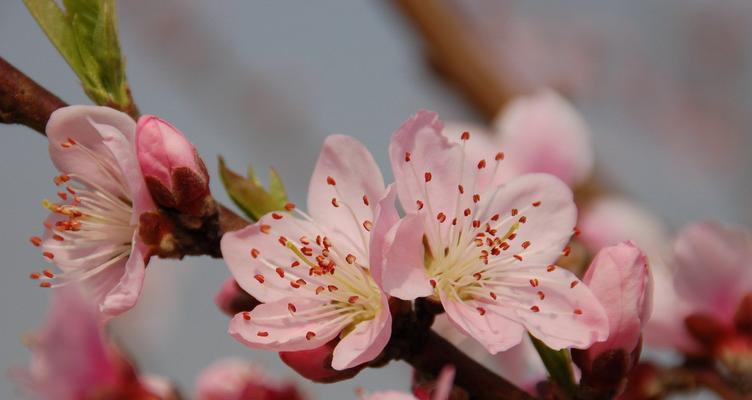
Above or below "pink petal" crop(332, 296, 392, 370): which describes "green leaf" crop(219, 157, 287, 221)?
above

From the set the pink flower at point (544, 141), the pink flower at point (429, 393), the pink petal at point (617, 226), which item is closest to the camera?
the pink flower at point (429, 393)

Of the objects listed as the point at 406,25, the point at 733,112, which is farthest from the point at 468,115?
the point at 733,112

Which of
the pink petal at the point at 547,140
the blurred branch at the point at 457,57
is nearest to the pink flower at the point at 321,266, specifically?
the pink petal at the point at 547,140

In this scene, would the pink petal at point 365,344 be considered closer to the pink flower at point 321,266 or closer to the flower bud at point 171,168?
the pink flower at point 321,266

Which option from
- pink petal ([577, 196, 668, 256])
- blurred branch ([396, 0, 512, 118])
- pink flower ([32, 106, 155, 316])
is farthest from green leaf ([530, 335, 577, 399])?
blurred branch ([396, 0, 512, 118])

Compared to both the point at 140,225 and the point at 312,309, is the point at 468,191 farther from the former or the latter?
the point at 140,225

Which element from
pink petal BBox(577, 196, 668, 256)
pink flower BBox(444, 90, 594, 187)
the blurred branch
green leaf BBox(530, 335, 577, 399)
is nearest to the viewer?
green leaf BBox(530, 335, 577, 399)

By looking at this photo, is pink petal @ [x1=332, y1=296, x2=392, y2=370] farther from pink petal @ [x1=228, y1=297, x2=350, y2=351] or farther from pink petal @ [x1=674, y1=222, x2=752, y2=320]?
pink petal @ [x1=674, y1=222, x2=752, y2=320]
